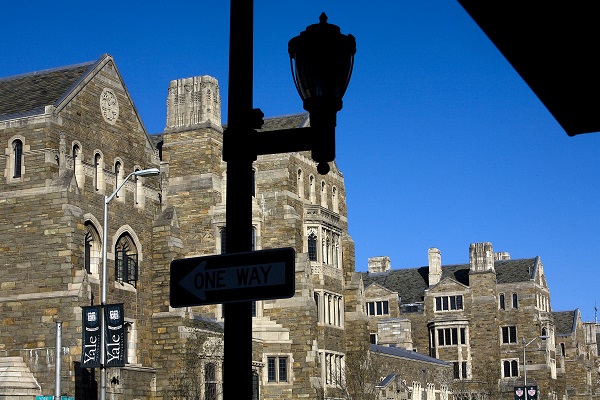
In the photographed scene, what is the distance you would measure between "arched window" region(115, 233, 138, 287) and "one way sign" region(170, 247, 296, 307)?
37.1 metres

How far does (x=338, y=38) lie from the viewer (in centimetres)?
658

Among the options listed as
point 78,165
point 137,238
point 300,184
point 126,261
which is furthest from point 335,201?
point 78,165

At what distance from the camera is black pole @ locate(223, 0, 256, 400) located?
250 inches

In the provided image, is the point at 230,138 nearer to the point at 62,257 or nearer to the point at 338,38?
the point at 338,38

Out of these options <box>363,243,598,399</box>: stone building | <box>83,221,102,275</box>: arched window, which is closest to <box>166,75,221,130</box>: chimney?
<box>83,221,102,275</box>: arched window

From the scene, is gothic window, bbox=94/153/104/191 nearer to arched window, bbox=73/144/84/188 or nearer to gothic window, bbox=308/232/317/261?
arched window, bbox=73/144/84/188

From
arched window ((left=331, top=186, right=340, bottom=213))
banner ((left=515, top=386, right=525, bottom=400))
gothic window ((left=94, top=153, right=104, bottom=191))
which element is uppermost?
arched window ((left=331, top=186, right=340, bottom=213))

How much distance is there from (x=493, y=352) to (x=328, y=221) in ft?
131

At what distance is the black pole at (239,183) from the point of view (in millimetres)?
6355

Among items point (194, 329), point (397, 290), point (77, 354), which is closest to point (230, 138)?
point (77, 354)

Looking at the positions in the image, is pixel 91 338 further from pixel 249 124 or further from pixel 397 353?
pixel 397 353

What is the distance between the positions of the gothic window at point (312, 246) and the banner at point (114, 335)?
26.0 meters

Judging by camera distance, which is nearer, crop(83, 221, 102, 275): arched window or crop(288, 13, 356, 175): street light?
crop(288, 13, 356, 175): street light

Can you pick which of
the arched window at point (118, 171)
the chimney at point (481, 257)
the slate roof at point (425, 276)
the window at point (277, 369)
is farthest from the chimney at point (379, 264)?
the arched window at point (118, 171)
